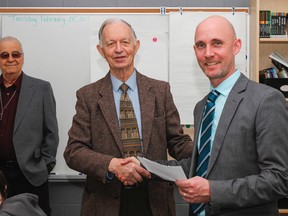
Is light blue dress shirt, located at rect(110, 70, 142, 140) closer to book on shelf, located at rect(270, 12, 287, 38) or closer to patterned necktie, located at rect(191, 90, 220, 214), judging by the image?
patterned necktie, located at rect(191, 90, 220, 214)

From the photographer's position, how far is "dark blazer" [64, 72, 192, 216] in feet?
5.92

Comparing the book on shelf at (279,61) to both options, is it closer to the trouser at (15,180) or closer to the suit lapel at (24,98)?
the suit lapel at (24,98)

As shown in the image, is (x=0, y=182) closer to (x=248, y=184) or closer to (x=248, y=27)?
(x=248, y=184)

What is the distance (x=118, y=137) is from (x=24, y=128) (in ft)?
4.19

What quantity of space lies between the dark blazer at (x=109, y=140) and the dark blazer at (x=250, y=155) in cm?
43

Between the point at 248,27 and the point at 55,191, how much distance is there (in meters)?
2.23

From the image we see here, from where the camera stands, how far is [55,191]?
3422mm

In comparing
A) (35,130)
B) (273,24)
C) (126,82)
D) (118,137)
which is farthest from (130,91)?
(273,24)

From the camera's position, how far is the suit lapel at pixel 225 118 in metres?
1.49

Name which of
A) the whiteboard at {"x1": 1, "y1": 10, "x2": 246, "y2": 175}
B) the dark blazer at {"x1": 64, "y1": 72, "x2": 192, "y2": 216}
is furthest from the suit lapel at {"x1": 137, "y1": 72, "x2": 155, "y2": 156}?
the whiteboard at {"x1": 1, "y1": 10, "x2": 246, "y2": 175}

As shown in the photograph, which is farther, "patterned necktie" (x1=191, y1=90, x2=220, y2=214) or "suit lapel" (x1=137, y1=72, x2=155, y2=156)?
"suit lapel" (x1=137, y1=72, x2=155, y2=156)

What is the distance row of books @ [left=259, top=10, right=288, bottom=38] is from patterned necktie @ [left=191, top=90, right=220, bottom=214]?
5.93 ft

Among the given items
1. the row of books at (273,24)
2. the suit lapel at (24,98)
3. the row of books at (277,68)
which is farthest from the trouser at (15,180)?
the row of books at (273,24)

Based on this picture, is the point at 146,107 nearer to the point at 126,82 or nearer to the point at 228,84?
the point at 126,82
